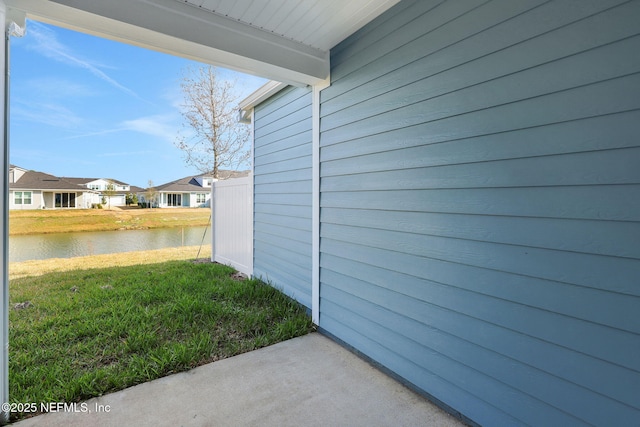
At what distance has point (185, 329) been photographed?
264 cm

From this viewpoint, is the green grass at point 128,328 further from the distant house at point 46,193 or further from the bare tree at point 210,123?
the distant house at point 46,193

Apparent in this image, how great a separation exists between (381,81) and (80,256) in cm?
→ 760

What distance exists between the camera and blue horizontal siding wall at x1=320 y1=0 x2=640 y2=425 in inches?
44.7

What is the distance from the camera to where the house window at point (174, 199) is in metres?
20.0

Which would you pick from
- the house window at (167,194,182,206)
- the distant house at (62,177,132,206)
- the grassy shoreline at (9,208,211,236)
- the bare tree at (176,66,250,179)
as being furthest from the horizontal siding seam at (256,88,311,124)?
the house window at (167,194,182,206)

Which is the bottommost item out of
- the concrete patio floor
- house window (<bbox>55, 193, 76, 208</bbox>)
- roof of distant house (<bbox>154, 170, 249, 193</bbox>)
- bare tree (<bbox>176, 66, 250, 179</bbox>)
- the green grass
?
the concrete patio floor

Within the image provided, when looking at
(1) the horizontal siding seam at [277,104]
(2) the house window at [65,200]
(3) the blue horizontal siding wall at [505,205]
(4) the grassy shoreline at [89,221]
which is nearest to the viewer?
(3) the blue horizontal siding wall at [505,205]

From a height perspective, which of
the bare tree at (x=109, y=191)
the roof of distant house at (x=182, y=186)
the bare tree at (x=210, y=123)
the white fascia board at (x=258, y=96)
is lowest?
the bare tree at (x=109, y=191)

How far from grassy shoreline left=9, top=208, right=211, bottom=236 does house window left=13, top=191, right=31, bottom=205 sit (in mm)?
937

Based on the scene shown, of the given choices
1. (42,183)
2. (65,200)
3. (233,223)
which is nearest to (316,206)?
(233,223)

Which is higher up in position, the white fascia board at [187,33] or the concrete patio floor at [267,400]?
the white fascia board at [187,33]

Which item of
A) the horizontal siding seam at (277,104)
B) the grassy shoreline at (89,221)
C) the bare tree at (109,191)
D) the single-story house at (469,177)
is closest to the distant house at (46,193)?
the bare tree at (109,191)

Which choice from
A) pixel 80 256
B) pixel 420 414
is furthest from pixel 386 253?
pixel 80 256

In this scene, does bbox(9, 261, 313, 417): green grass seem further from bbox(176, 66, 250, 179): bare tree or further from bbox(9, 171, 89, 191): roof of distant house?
bbox(9, 171, 89, 191): roof of distant house
